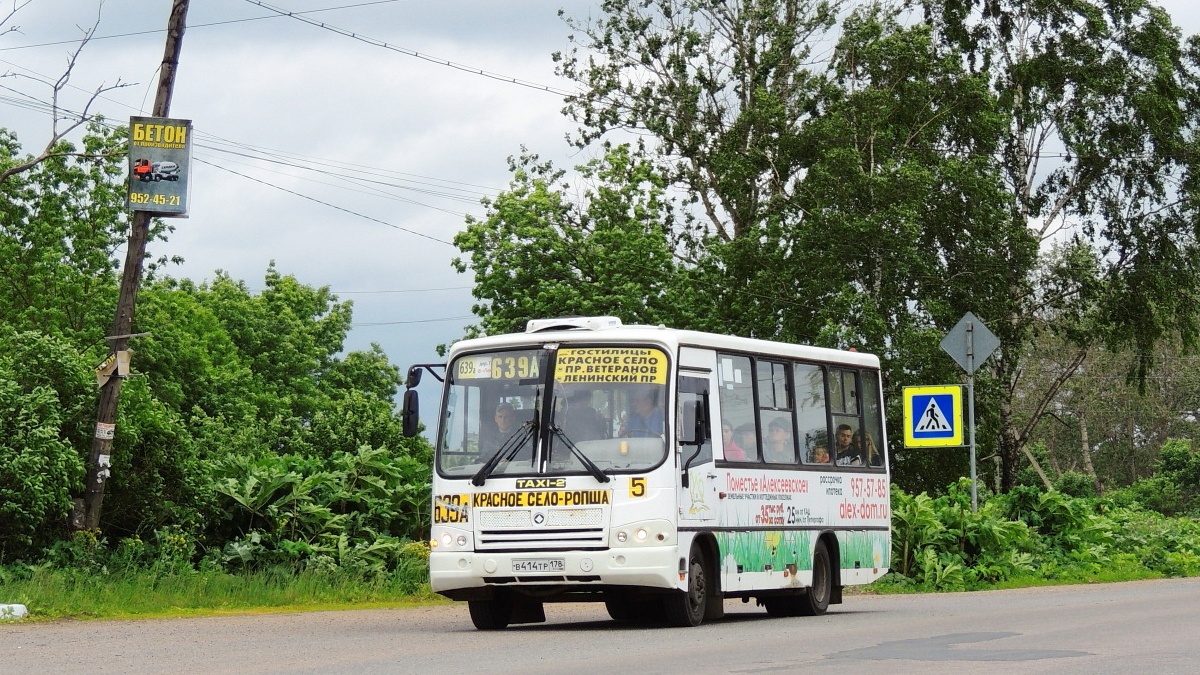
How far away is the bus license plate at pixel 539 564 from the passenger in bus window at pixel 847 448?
5.13 metres

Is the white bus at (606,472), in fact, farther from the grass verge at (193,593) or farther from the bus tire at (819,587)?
the grass verge at (193,593)

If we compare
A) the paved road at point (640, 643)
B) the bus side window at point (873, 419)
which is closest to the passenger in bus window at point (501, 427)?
the paved road at point (640, 643)

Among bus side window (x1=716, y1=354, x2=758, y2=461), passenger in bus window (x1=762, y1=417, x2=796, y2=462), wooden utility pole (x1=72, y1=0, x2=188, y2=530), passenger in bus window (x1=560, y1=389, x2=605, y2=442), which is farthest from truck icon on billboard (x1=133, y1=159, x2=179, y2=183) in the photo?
passenger in bus window (x1=762, y1=417, x2=796, y2=462)

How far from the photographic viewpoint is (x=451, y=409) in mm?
17484

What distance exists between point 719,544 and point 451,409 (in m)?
2.94

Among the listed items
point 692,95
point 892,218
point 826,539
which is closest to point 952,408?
point 826,539

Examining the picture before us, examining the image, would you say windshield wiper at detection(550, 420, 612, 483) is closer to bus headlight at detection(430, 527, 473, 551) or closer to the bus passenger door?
the bus passenger door

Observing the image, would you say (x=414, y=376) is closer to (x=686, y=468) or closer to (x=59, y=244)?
(x=686, y=468)

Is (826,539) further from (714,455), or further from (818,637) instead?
(818,637)

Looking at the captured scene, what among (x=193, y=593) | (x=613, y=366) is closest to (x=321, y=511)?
(x=193, y=593)

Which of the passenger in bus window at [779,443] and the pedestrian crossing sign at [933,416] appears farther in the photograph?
the pedestrian crossing sign at [933,416]

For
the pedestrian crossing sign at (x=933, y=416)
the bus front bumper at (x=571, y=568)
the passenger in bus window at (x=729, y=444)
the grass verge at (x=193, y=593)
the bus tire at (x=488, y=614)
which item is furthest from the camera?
the pedestrian crossing sign at (x=933, y=416)

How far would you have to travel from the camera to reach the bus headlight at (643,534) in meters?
16.3

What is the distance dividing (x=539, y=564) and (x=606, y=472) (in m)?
1.05
